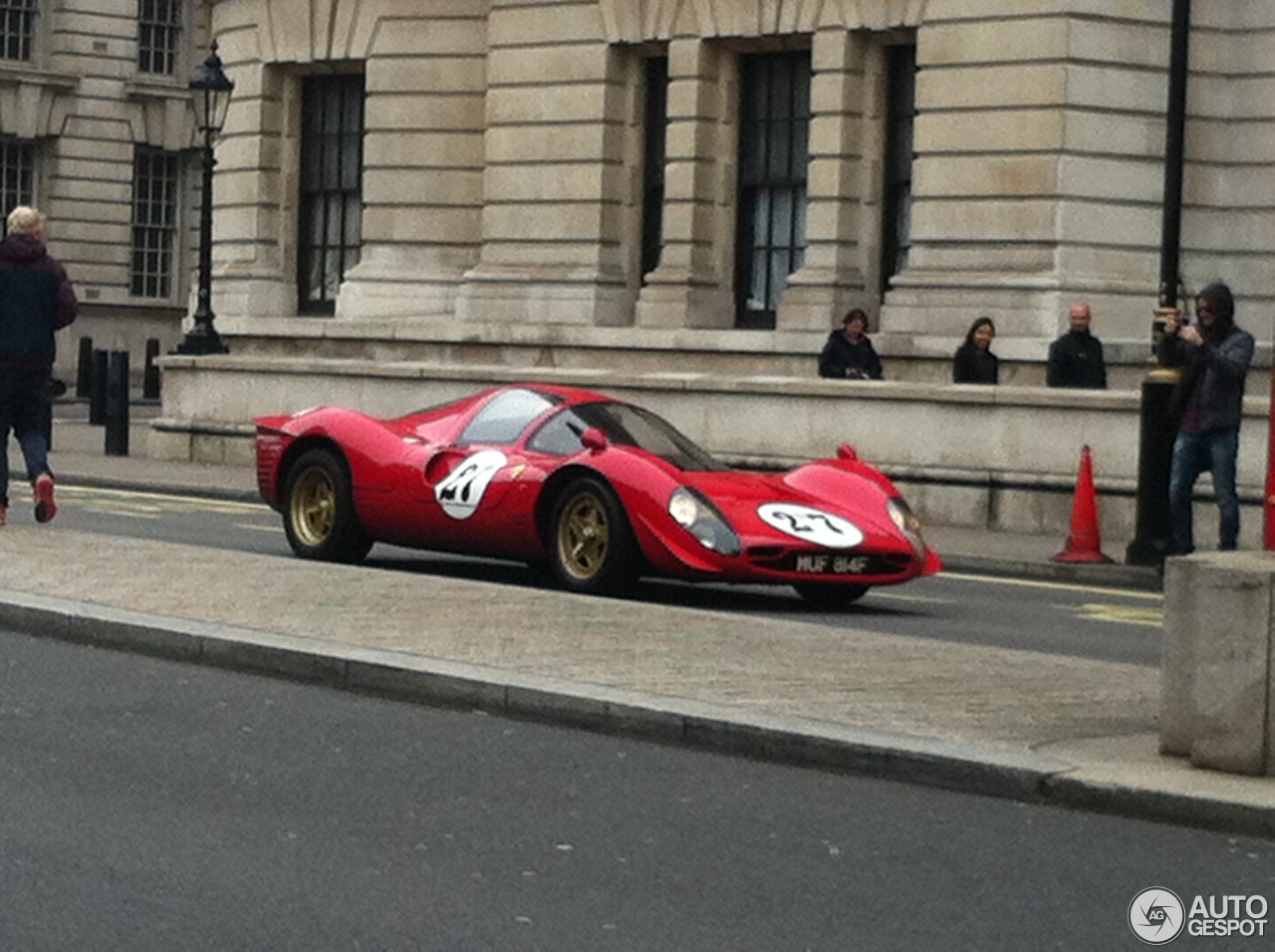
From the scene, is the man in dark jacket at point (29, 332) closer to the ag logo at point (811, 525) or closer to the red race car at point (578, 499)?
the red race car at point (578, 499)

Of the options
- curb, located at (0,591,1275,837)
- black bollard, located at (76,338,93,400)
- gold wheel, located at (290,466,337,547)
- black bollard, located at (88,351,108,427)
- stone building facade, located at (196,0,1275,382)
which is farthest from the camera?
black bollard, located at (76,338,93,400)

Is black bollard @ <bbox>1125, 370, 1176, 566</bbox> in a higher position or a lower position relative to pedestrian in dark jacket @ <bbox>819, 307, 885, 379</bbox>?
lower

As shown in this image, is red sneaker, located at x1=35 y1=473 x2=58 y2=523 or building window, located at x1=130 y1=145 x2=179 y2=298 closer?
red sneaker, located at x1=35 y1=473 x2=58 y2=523

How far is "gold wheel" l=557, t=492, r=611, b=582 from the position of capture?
16.6 meters

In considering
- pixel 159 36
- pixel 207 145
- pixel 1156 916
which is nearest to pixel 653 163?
pixel 207 145

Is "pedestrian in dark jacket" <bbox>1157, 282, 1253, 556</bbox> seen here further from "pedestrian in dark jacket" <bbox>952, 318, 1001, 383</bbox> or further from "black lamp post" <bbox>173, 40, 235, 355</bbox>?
"black lamp post" <bbox>173, 40, 235, 355</bbox>

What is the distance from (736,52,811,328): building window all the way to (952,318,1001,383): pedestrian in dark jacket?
20.6ft

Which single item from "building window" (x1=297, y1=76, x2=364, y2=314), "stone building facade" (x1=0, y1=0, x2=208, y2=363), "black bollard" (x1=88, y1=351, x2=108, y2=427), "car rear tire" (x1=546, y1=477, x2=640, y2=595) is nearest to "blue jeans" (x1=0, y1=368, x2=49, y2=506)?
"car rear tire" (x1=546, y1=477, x2=640, y2=595)

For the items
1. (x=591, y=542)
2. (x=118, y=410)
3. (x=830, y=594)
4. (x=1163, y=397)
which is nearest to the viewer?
(x=591, y=542)

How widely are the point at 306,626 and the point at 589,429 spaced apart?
12.9ft

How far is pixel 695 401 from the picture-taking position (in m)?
27.0

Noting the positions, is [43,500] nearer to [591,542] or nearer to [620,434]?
[620,434]

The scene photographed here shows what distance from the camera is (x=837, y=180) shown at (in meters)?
32.0

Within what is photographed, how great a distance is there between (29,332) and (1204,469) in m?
7.32
